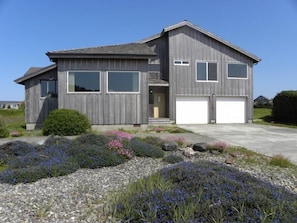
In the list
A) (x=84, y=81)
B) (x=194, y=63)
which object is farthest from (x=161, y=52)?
(x=84, y=81)

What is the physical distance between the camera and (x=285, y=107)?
20.6m

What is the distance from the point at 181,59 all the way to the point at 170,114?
4.09 metres

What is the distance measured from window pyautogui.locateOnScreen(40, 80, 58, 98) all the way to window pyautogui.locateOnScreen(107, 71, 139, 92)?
3786 mm

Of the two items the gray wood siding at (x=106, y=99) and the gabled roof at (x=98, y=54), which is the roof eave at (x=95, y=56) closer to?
the gabled roof at (x=98, y=54)

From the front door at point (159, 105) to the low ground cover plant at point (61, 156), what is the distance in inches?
492

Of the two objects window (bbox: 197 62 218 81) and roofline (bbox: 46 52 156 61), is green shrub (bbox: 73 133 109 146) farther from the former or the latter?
window (bbox: 197 62 218 81)

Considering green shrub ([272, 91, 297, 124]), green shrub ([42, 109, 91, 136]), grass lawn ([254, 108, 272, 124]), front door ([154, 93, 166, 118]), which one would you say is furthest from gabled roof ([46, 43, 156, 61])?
green shrub ([272, 91, 297, 124])

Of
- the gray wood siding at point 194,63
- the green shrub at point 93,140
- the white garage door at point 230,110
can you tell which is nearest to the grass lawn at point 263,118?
the white garage door at point 230,110

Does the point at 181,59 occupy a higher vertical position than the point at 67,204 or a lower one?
higher

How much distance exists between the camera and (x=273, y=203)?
2848 millimetres

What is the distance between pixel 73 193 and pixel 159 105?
16.0 m

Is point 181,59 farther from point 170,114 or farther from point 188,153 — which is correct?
point 188,153

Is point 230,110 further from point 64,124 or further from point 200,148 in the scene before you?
point 200,148

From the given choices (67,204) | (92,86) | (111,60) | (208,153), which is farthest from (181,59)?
(67,204)
